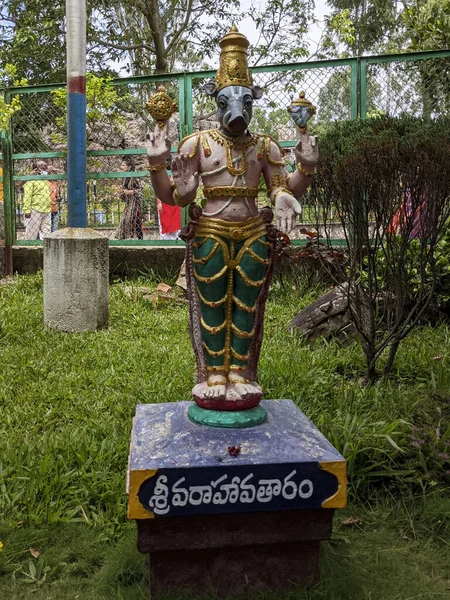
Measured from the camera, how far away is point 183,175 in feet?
7.54

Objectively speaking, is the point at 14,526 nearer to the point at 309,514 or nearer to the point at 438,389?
the point at 309,514

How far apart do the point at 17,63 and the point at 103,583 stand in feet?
34.7

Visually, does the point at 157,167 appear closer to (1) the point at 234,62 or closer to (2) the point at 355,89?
(1) the point at 234,62

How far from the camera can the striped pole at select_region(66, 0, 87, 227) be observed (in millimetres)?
5039

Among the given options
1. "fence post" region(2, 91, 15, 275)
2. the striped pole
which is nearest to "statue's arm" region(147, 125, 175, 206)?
the striped pole

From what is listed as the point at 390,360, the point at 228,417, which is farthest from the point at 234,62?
the point at 390,360

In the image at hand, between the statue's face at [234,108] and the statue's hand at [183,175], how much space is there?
0.71 feet

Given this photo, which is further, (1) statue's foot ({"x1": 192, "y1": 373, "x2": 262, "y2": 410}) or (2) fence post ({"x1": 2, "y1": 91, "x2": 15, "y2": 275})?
(2) fence post ({"x1": 2, "y1": 91, "x2": 15, "y2": 275})

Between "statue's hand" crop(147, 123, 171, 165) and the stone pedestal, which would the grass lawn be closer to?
the stone pedestal

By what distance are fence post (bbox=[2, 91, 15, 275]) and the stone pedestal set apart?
5.58m

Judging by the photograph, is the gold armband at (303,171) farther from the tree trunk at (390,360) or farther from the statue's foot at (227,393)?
the tree trunk at (390,360)

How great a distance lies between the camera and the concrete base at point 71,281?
5.11 meters

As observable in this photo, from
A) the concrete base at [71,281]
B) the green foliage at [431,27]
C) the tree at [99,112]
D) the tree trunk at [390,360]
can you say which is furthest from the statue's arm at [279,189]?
the green foliage at [431,27]

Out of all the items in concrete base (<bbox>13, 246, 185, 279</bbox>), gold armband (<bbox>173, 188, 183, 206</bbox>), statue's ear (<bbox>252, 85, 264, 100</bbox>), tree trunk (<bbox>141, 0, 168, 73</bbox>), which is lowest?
concrete base (<bbox>13, 246, 185, 279</bbox>)
